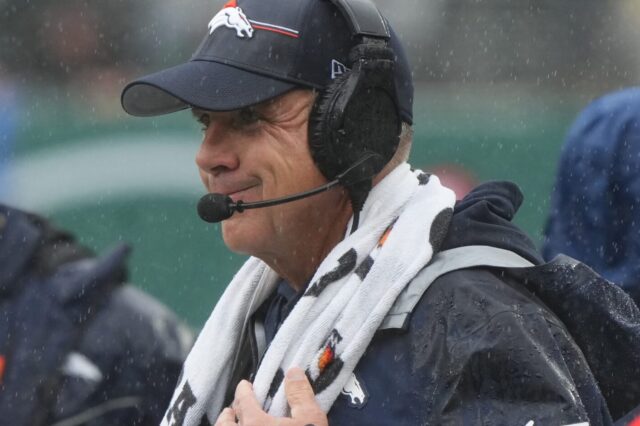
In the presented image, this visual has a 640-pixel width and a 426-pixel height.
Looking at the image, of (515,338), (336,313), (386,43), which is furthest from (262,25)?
(515,338)

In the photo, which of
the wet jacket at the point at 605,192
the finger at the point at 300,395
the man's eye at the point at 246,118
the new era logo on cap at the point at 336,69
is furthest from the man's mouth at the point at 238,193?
the wet jacket at the point at 605,192

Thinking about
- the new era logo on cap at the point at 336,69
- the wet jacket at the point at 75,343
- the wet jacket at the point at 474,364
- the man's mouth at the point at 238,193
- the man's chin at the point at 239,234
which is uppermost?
the new era logo on cap at the point at 336,69

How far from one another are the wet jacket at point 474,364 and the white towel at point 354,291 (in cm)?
4

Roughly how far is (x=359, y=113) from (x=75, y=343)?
6.15ft

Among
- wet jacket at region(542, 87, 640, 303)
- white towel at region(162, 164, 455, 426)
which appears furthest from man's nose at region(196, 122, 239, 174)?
wet jacket at region(542, 87, 640, 303)

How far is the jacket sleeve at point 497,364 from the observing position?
1939 mm

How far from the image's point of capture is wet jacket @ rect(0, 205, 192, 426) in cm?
378

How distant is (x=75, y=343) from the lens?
384 cm

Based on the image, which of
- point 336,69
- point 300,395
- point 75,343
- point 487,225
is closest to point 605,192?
point 487,225

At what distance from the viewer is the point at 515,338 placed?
1.99 meters

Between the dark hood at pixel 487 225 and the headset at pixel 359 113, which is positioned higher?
the headset at pixel 359 113

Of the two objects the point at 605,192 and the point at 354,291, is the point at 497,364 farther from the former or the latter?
the point at 605,192

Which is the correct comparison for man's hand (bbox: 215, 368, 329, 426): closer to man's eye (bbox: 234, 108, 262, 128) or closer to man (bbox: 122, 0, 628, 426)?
man (bbox: 122, 0, 628, 426)

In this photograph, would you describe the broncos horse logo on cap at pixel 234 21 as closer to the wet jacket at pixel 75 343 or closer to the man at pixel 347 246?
the man at pixel 347 246
